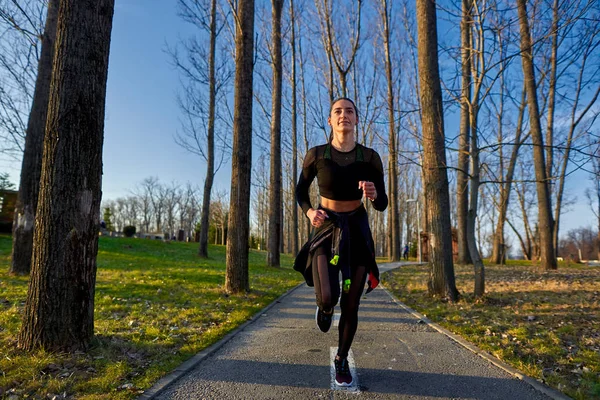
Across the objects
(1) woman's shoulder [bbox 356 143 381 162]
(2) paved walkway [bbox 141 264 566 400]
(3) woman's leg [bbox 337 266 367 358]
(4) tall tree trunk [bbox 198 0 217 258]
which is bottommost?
(2) paved walkway [bbox 141 264 566 400]

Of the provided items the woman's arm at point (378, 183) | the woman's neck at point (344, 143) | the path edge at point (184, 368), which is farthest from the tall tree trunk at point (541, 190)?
the woman's neck at point (344, 143)

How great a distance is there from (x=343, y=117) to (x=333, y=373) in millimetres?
2410

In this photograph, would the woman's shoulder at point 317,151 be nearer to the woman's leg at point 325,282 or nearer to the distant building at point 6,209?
the woman's leg at point 325,282

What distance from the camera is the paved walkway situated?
3.08 metres

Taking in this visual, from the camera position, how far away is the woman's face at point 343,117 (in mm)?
3379

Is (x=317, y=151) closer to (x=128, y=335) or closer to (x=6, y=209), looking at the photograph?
(x=128, y=335)

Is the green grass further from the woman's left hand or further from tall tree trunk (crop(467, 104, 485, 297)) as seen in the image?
tall tree trunk (crop(467, 104, 485, 297))

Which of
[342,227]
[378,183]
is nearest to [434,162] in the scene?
[378,183]

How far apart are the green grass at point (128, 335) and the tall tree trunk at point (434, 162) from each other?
3.65 m

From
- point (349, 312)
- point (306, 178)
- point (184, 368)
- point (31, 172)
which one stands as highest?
point (31, 172)

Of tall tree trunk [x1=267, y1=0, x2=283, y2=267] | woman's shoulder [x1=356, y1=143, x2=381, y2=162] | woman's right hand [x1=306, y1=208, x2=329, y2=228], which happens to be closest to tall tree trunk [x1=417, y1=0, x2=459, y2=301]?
woman's shoulder [x1=356, y1=143, x2=381, y2=162]

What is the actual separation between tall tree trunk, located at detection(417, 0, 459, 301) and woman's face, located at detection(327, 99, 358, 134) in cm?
483

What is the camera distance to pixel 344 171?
3314 millimetres

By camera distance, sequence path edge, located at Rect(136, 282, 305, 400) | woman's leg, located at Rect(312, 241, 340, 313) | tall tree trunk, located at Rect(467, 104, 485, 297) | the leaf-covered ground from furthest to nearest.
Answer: tall tree trunk, located at Rect(467, 104, 485, 297), the leaf-covered ground, woman's leg, located at Rect(312, 241, 340, 313), path edge, located at Rect(136, 282, 305, 400)
